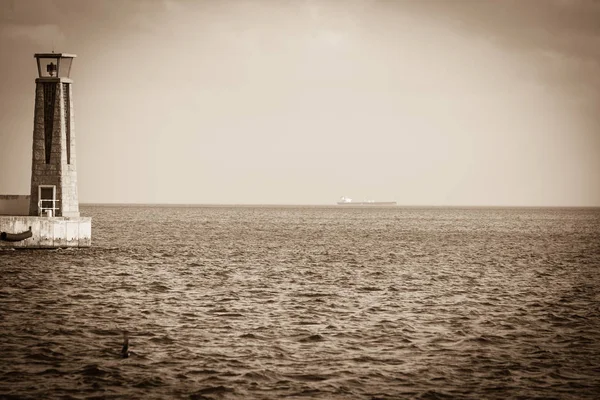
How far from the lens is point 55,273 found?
143 feet

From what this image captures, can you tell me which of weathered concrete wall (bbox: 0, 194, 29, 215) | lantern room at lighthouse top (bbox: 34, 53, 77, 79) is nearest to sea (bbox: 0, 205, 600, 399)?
weathered concrete wall (bbox: 0, 194, 29, 215)

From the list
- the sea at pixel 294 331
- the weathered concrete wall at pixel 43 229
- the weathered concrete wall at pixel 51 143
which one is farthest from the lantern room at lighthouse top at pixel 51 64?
the sea at pixel 294 331

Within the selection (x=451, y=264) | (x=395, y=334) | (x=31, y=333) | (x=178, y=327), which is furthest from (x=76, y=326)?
(x=451, y=264)

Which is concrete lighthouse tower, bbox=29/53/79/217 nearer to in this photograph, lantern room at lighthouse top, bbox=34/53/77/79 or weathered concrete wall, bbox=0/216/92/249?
lantern room at lighthouse top, bbox=34/53/77/79

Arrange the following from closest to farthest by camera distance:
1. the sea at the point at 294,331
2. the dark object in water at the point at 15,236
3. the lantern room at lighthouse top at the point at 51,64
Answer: the sea at the point at 294,331 < the dark object in water at the point at 15,236 < the lantern room at lighthouse top at the point at 51,64

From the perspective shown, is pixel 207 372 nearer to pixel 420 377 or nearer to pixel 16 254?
pixel 420 377

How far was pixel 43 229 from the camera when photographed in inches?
2121

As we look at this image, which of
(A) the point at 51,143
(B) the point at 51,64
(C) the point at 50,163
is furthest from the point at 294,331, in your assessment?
(B) the point at 51,64

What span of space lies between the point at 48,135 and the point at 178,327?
31.9 meters

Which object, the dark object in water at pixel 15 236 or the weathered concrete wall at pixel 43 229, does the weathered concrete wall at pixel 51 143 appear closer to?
the weathered concrete wall at pixel 43 229

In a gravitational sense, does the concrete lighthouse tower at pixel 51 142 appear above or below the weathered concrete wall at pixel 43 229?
above

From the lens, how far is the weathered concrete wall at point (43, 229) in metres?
53.0

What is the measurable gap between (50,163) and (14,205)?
5.66m

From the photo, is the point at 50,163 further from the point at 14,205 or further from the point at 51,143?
the point at 14,205
